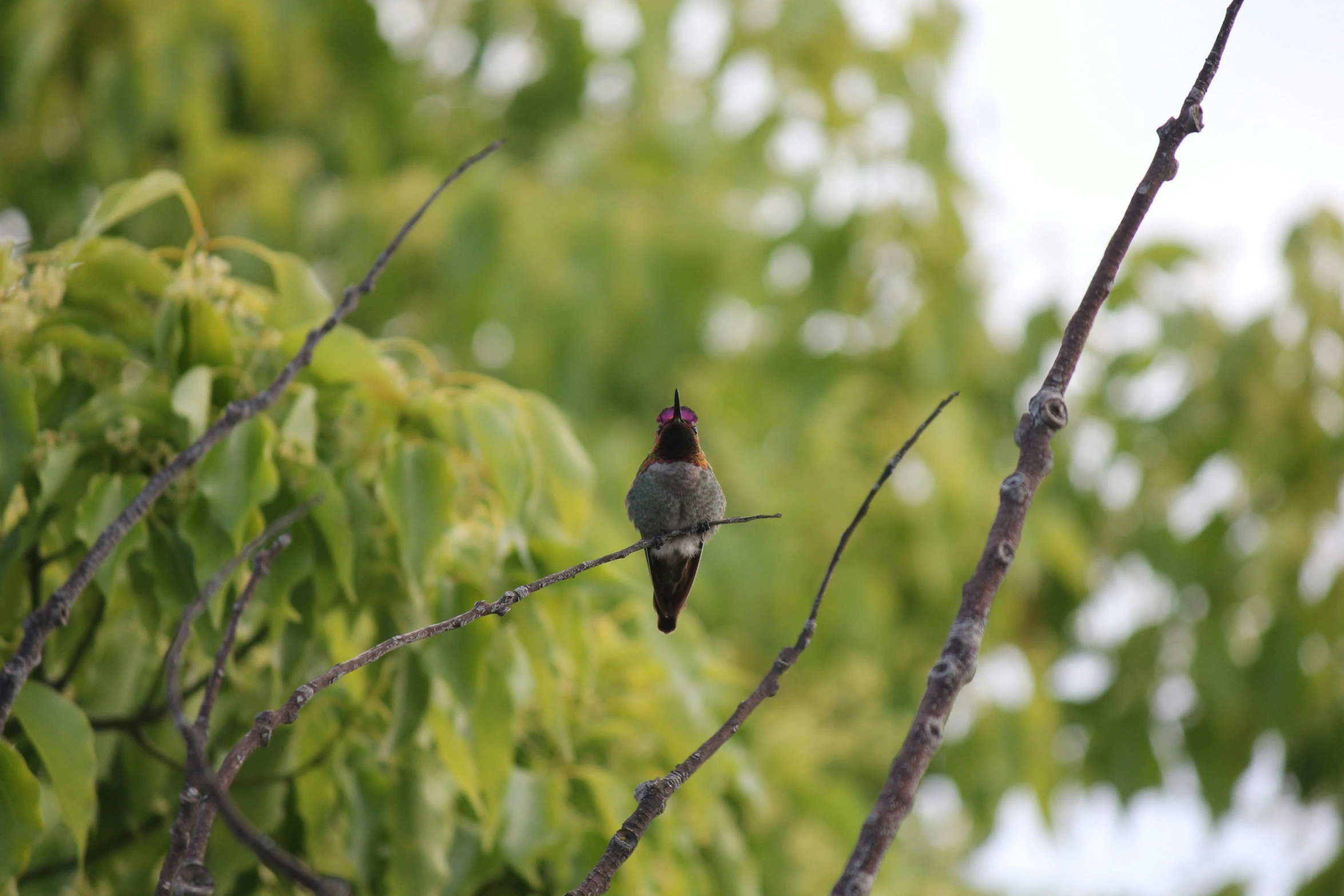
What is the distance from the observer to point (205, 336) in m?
2.67

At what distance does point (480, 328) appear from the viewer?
5.82 m

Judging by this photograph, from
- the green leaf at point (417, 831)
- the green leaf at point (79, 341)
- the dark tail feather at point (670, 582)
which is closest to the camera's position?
the dark tail feather at point (670, 582)

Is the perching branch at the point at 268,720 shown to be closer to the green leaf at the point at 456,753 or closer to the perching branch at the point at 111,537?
the perching branch at the point at 111,537

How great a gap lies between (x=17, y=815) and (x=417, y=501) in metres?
0.91

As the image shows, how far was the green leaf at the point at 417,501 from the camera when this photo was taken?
2.50m

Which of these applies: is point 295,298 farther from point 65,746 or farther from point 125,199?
point 65,746

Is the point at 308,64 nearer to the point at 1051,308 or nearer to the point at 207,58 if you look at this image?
the point at 207,58

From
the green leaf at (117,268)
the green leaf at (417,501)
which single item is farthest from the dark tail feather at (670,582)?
the green leaf at (117,268)

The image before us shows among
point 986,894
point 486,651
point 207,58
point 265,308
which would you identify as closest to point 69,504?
point 265,308

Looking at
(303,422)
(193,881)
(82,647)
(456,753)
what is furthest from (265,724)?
(82,647)

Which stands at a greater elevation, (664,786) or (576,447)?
(576,447)

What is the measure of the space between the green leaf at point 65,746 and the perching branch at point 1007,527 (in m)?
1.44

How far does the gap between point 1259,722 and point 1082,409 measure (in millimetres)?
1883

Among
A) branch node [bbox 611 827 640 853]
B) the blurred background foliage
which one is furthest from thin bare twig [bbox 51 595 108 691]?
branch node [bbox 611 827 640 853]
